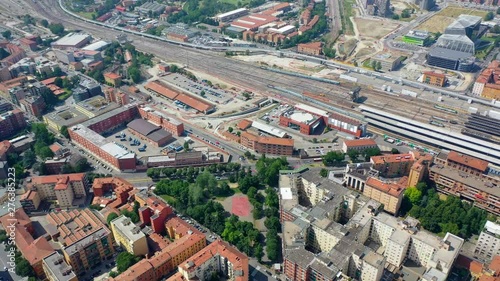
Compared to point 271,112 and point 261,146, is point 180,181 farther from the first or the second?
point 271,112

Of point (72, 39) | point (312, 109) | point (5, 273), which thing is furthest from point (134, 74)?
point (5, 273)

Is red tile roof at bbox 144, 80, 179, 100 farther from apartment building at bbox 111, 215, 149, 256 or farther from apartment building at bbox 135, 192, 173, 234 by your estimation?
apartment building at bbox 111, 215, 149, 256

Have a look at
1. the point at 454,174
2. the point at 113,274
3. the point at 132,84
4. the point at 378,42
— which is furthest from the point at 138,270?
the point at 378,42

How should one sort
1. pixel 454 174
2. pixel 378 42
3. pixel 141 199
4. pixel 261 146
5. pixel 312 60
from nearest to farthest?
pixel 141 199 → pixel 454 174 → pixel 261 146 → pixel 312 60 → pixel 378 42

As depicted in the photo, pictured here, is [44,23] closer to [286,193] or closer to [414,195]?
[286,193]

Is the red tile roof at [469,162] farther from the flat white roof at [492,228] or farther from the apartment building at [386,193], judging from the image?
the flat white roof at [492,228]

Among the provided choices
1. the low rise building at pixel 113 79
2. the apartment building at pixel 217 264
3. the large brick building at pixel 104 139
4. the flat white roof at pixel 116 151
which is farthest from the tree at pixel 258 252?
the low rise building at pixel 113 79
